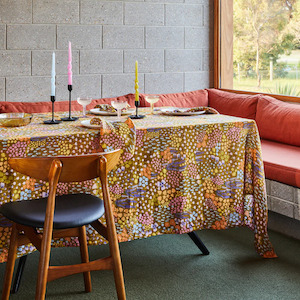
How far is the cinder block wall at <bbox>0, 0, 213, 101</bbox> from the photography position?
153 inches

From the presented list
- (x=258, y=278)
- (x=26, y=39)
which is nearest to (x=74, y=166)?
(x=258, y=278)

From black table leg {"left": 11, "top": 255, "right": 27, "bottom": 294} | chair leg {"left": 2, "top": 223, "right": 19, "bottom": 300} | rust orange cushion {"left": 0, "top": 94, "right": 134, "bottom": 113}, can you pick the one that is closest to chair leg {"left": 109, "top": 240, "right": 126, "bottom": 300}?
chair leg {"left": 2, "top": 223, "right": 19, "bottom": 300}

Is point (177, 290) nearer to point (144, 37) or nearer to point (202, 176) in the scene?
point (202, 176)

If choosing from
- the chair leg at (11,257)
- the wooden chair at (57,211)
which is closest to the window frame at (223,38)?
the wooden chair at (57,211)

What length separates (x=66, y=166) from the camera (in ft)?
5.95

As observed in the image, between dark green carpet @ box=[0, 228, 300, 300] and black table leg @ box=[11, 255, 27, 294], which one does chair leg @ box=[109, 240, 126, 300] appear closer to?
dark green carpet @ box=[0, 228, 300, 300]

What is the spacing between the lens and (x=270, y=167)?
307cm

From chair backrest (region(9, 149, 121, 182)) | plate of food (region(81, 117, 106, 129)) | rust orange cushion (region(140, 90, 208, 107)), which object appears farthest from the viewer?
rust orange cushion (region(140, 90, 208, 107))

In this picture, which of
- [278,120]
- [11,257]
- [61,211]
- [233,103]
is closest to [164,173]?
[61,211]

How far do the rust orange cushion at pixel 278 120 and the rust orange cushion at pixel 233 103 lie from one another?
7 cm

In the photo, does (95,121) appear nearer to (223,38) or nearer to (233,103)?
(233,103)

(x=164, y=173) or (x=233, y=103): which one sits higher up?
(x=233, y=103)

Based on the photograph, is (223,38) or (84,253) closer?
(84,253)

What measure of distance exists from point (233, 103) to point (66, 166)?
8.40ft
